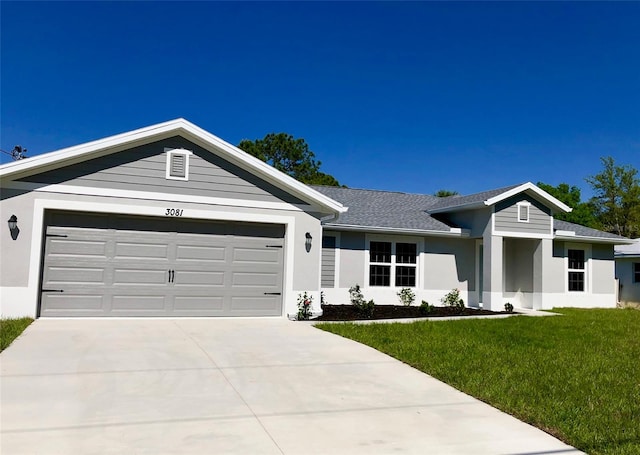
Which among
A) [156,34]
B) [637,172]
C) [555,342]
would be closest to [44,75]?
[156,34]

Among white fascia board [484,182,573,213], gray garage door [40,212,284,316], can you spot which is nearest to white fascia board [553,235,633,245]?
white fascia board [484,182,573,213]

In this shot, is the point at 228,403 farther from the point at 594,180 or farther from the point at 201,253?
the point at 594,180

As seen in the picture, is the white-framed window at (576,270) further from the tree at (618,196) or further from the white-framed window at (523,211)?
the tree at (618,196)

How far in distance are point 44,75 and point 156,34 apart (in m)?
5.91

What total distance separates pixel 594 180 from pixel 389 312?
139 ft

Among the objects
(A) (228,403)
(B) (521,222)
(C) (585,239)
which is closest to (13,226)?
(A) (228,403)

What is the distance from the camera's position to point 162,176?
11211 mm

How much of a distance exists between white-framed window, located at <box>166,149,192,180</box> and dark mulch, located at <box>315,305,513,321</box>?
462 centimetres

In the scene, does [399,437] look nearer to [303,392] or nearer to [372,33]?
[303,392]

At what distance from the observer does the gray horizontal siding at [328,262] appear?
15.3m

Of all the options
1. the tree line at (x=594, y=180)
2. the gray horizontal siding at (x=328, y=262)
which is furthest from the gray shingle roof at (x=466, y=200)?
the tree line at (x=594, y=180)

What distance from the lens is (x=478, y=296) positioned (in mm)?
17203

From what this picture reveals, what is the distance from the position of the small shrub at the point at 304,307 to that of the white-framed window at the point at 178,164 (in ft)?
12.7

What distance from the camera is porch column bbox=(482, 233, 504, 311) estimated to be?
16.0m
